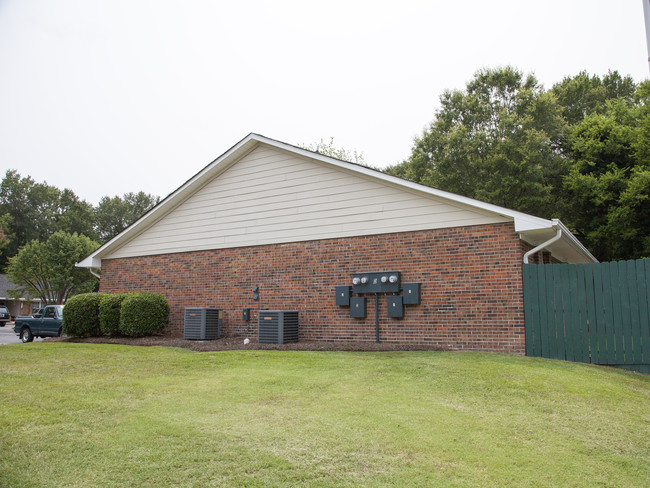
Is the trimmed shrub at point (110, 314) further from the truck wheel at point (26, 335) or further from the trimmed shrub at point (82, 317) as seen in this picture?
the truck wheel at point (26, 335)

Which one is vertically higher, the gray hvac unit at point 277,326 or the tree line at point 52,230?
the tree line at point 52,230

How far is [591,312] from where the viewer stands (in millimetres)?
9062

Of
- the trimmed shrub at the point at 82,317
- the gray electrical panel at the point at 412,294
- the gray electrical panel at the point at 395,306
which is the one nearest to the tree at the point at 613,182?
the gray electrical panel at the point at 412,294

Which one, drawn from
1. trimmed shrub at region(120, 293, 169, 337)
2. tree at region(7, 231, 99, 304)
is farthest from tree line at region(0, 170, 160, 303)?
trimmed shrub at region(120, 293, 169, 337)

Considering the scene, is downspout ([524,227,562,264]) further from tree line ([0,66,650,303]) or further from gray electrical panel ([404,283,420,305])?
tree line ([0,66,650,303])

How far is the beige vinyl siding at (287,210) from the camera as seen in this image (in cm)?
1113

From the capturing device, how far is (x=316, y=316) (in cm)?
1202

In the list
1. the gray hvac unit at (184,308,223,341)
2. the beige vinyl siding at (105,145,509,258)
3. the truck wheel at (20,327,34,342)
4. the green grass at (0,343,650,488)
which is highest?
the beige vinyl siding at (105,145,509,258)

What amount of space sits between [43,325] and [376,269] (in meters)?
13.9

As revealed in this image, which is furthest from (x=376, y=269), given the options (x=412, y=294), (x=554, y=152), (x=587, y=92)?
(x=587, y=92)

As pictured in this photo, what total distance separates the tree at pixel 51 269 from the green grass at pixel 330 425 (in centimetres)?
3778

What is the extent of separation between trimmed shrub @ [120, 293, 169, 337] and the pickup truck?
19.4 feet

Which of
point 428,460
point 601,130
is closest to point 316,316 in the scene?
point 428,460

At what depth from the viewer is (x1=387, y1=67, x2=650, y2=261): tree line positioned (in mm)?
22953
